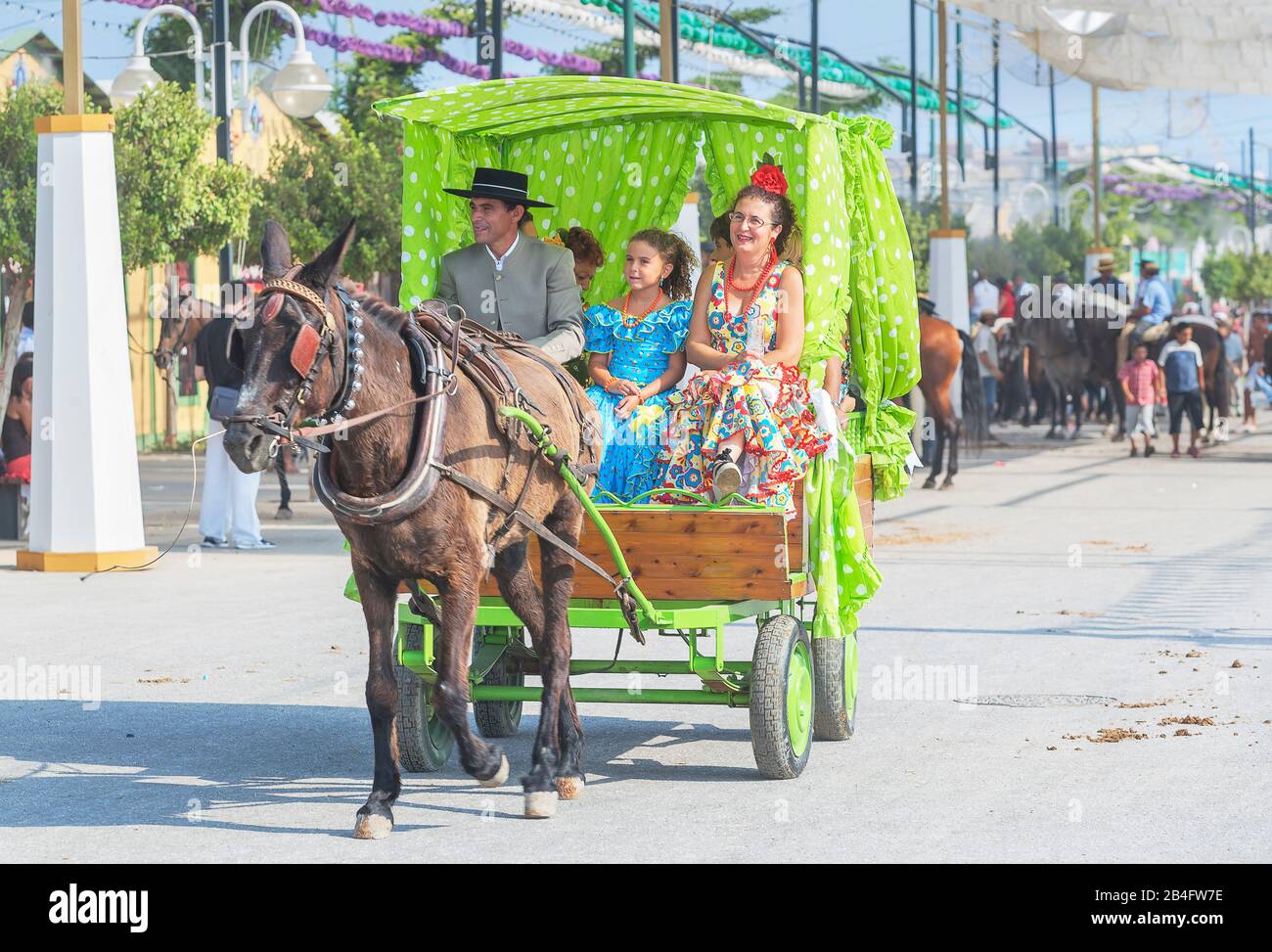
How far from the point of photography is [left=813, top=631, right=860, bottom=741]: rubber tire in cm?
883

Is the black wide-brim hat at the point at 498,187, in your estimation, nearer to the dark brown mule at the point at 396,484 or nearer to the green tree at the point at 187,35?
the dark brown mule at the point at 396,484

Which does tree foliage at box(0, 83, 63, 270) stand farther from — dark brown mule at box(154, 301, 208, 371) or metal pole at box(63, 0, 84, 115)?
metal pole at box(63, 0, 84, 115)

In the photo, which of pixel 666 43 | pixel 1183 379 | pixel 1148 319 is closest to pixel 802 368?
pixel 666 43

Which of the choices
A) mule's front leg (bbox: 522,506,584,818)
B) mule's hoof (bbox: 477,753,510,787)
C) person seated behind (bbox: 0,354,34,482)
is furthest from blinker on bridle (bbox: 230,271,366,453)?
person seated behind (bbox: 0,354,34,482)

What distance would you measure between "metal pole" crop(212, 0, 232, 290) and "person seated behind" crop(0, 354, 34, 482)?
319cm

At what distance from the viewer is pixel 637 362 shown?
8.98 metres

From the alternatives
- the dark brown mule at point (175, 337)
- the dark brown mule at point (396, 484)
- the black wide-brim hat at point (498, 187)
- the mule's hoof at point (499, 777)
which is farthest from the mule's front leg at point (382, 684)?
the dark brown mule at point (175, 337)

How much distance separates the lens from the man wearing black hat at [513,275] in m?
8.66

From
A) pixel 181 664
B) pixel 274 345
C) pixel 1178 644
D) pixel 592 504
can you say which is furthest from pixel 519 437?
pixel 1178 644

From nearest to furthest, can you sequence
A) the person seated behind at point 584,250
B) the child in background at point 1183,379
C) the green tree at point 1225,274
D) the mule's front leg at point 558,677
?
the mule's front leg at point 558,677, the person seated behind at point 584,250, the child in background at point 1183,379, the green tree at point 1225,274

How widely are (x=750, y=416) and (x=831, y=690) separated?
1.32m

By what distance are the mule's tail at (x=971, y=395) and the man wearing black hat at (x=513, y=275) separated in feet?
51.9
